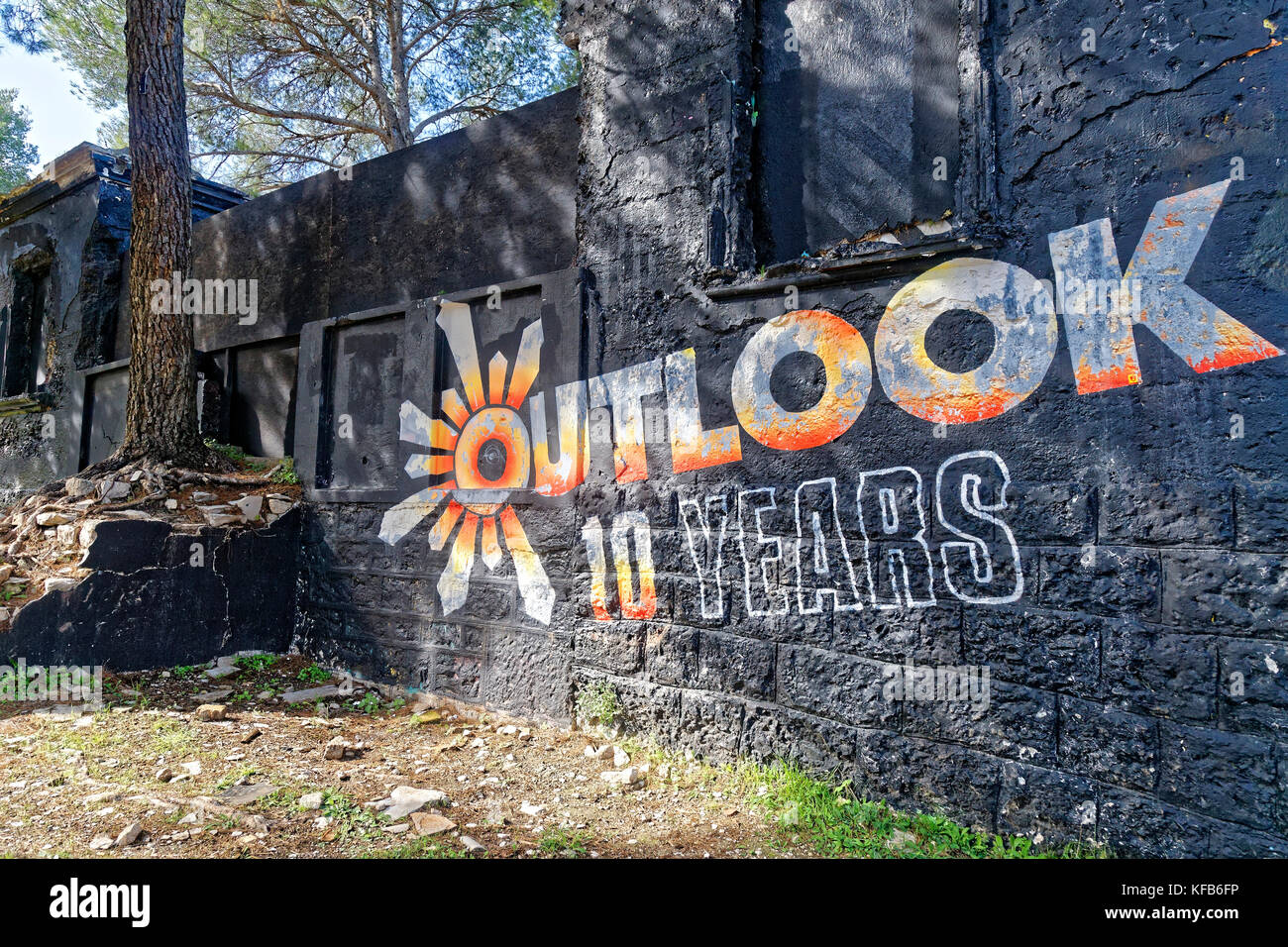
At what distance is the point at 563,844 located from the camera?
119 inches

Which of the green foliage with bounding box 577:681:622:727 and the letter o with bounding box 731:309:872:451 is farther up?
the letter o with bounding box 731:309:872:451

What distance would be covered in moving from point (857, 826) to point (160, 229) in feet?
22.1

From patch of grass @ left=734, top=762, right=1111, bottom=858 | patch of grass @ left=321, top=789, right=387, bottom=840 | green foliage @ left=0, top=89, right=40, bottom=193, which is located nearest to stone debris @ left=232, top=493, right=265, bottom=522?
patch of grass @ left=321, top=789, right=387, bottom=840

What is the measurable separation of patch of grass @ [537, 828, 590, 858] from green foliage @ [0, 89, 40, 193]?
103 feet

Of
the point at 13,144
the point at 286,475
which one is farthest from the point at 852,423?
the point at 13,144

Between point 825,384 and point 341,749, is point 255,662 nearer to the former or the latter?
point 341,749

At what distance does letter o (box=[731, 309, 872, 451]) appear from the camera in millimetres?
3330

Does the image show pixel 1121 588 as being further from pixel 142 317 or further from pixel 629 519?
pixel 142 317

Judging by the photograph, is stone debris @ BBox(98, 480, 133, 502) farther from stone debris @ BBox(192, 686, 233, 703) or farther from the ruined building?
stone debris @ BBox(192, 686, 233, 703)

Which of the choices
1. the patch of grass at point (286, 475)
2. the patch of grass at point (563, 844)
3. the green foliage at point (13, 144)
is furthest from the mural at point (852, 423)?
the green foliage at point (13, 144)

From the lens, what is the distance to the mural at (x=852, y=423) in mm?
2703

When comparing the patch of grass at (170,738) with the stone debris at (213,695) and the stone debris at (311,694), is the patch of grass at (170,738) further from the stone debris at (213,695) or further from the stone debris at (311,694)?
the stone debris at (311,694)
